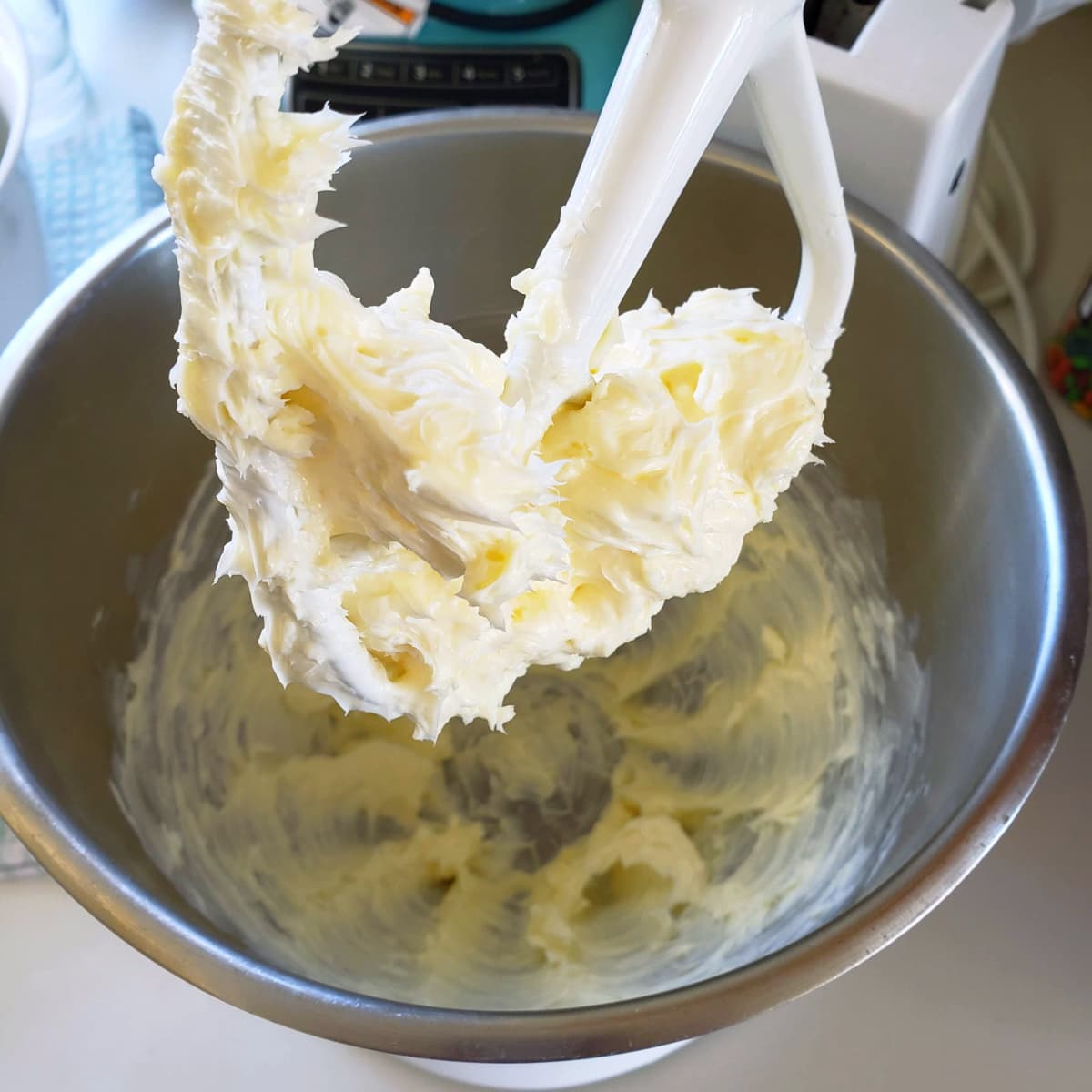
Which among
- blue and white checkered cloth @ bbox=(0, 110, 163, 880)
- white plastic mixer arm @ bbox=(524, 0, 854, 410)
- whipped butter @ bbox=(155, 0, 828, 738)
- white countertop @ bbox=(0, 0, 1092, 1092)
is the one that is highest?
white plastic mixer arm @ bbox=(524, 0, 854, 410)

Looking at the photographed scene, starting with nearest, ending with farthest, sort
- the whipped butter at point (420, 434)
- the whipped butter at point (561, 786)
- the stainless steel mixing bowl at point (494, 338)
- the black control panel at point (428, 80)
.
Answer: the whipped butter at point (420, 434)
the stainless steel mixing bowl at point (494, 338)
the whipped butter at point (561, 786)
the black control panel at point (428, 80)

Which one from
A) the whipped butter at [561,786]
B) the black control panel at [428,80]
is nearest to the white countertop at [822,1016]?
the whipped butter at [561,786]

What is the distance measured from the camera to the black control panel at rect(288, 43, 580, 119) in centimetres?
83

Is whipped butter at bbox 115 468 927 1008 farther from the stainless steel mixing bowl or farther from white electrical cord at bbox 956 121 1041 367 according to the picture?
white electrical cord at bbox 956 121 1041 367

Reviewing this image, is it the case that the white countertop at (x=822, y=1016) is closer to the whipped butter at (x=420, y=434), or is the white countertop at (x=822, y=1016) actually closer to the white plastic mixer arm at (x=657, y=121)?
the whipped butter at (x=420, y=434)

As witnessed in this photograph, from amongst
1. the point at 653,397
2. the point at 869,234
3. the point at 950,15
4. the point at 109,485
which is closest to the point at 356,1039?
the point at 653,397

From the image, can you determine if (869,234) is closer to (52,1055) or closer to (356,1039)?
(356,1039)

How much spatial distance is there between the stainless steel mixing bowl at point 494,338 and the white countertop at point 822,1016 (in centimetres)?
17

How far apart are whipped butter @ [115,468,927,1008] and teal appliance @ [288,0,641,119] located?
339 mm

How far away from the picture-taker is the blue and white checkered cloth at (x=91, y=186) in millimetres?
828

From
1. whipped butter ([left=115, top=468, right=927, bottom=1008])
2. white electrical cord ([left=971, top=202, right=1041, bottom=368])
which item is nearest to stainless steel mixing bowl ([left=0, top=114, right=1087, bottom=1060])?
whipped butter ([left=115, top=468, right=927, bottom=1008])

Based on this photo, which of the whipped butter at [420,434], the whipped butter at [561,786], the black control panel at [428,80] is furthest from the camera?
the black control panel at [428,80]

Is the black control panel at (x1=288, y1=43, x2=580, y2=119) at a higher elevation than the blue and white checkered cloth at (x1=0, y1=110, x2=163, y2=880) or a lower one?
higher

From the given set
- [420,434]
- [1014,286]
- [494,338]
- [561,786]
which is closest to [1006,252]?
[1014,286]
